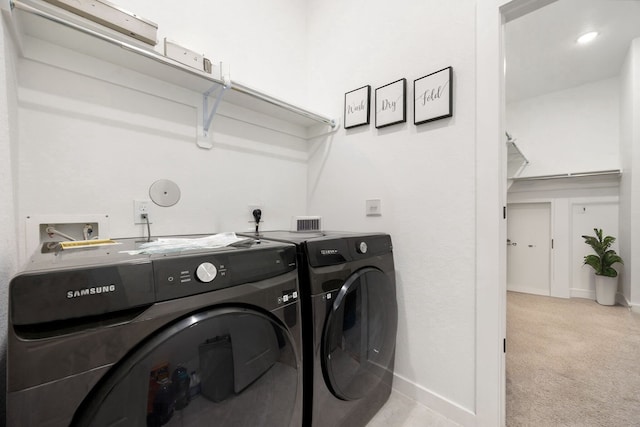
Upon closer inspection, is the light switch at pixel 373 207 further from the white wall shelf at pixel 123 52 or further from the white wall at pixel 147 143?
the white wall shelf at pixel 123 52

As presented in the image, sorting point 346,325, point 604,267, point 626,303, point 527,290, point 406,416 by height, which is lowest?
point 527,290

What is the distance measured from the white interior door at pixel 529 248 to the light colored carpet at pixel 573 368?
934 millimetres

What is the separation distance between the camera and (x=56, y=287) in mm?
472

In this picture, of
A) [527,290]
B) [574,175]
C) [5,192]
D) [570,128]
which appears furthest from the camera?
[527,290]

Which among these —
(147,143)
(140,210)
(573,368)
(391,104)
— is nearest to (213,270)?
(140,210)

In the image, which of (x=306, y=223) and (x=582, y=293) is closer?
(x=306, y=223)

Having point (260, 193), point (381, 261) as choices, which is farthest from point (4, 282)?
point (381, 261)

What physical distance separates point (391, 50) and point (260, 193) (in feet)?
4.22

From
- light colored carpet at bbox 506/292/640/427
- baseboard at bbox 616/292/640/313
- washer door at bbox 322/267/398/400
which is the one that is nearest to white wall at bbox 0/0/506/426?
washer door at bbox 322/267/398/400

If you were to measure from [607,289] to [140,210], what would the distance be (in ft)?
17.7

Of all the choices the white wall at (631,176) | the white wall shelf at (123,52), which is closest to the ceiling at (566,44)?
the white wall at (631,176)

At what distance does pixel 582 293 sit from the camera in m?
3.77

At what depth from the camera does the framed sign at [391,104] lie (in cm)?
152

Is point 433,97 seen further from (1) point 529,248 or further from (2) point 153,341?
(1) point 529,248
